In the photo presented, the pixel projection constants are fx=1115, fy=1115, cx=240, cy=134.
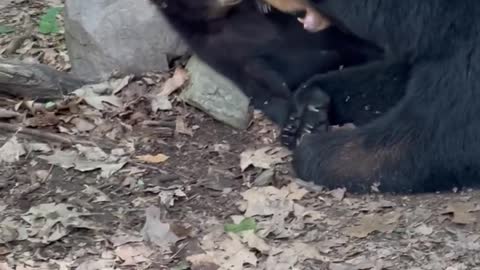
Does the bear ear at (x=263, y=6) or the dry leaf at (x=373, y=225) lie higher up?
the bear ear at (x=263, y=6)

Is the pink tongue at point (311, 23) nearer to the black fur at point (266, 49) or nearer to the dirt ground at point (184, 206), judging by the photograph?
the black fur at point (266, 49)

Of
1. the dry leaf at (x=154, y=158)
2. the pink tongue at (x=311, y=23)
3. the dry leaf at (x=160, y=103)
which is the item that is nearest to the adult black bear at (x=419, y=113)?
the pink tongue at (x=311, y=23)

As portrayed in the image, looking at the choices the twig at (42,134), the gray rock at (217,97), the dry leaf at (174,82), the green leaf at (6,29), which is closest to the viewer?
the twig at (42,134)

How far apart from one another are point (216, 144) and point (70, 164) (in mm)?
681

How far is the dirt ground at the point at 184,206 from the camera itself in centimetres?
414

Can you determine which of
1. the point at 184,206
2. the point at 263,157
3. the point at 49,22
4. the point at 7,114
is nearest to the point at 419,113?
the point at 263,157

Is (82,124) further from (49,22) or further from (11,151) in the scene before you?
(49,22)

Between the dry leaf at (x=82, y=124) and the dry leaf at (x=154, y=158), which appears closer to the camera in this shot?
the dry leaf at (x=154, y=158)

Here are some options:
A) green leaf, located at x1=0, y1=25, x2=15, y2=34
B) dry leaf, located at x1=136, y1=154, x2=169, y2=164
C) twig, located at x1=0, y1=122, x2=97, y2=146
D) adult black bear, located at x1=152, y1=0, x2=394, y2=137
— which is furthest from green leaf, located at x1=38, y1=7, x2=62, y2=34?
dry leaf, located at x1=136, y1=154, x2=169, y2=164

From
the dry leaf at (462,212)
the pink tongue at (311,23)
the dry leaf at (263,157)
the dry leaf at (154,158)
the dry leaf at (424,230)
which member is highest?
the pink tongue at (311,23)

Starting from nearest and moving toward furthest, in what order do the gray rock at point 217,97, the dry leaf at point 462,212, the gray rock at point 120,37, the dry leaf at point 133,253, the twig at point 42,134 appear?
the dry leaf at point 133,253 → the dry leaf at point 462,212 → the twig at point 42,134 → the gray rock at point 217,97 → the gray rock at point 120,37

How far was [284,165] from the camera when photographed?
15.9 feet

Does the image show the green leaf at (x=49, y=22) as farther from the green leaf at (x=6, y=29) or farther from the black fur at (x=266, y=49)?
the black fur at (x=266, y=49)

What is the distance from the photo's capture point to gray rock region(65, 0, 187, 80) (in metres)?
5.64
